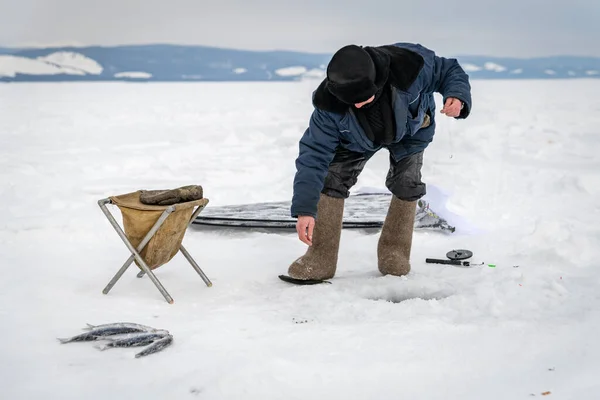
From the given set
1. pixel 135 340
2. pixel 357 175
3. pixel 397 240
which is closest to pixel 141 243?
pixel 135 340

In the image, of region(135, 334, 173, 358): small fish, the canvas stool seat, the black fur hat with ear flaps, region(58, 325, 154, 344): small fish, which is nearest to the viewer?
region(135, 334, 173, 358): small fish

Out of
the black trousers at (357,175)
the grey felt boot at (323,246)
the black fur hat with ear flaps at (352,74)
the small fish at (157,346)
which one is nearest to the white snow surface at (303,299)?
the small fish at (157,346)

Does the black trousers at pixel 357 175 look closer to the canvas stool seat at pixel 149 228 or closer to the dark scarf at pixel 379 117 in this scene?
the dark scarf at pixel 379 117

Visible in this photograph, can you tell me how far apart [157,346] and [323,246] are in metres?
1.38

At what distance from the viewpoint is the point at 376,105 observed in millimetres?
3271

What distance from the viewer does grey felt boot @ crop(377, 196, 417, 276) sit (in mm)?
3904

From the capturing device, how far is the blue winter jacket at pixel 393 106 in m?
3.28

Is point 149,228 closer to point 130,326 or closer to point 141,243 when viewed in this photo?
point 141,243

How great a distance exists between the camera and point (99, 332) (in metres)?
2.89

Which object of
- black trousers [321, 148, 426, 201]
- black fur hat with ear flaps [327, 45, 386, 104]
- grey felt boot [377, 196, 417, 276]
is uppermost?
black fur hat with ear flaps [327, 45, 386, 104]

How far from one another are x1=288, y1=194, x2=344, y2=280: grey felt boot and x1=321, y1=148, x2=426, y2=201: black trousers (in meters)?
0.08

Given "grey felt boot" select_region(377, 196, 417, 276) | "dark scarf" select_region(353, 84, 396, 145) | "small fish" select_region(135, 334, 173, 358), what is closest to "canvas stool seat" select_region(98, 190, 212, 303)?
"small fish" select_region(135, 334, 173, 358)

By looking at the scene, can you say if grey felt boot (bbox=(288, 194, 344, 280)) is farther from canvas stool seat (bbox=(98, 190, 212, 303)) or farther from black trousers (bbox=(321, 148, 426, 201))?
canvas stool seat (bbox=(98, 190, 212, 303))

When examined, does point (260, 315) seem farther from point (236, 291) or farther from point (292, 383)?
point (292, 383)
